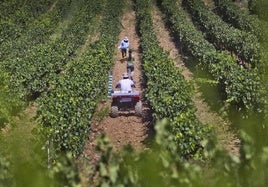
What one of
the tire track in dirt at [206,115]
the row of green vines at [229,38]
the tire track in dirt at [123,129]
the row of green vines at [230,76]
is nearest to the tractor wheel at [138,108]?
the tire track in dirt at [123,129]

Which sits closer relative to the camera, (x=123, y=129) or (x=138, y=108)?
(x=123, y=129)

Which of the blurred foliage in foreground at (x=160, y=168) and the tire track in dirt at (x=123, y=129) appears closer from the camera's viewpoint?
the blurred foliage in foreground at (x=160, y=168)

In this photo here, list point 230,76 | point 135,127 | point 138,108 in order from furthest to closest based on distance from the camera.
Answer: point 138,108 < point 230,76 < point 135,127

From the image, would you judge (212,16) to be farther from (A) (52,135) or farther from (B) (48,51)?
(A) (52,135)

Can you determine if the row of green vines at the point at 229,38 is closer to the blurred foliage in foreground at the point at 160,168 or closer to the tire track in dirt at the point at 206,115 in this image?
the tire track in dirt at the point at 206,115

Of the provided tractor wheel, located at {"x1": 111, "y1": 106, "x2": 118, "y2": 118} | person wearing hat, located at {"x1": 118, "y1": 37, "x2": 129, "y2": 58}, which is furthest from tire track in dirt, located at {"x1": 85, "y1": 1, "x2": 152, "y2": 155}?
person wearing hat, located at {"x1": 118, "y1": 37, "x2": 129, "y2": 58}

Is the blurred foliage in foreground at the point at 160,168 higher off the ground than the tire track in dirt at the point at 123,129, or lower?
higher

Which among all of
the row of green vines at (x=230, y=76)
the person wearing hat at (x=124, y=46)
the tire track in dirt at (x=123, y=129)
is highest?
the row of green vines at (x=230, y=76)

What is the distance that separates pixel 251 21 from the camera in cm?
2728

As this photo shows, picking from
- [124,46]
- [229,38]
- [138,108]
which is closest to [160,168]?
[138,108]

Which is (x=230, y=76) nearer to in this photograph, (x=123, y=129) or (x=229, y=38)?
(x=123, y=129)

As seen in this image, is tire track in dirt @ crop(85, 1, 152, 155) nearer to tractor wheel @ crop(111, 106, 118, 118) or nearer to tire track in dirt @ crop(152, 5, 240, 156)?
tractor wheel @ crop(111, 106, 118, 118)

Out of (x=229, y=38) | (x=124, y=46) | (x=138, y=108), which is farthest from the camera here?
(x=124, y=46)

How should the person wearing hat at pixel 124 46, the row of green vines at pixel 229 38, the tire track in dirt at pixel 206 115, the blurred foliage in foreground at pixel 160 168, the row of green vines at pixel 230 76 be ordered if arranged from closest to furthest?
the blurred foliage in foreground at pixel 160 168 → the tire track in dirt at pixel 206 115 → the row of green vines at pixel 230 76 → the row of green vines at pixel 229 38 → the person wearing hat at pixel 124 46
